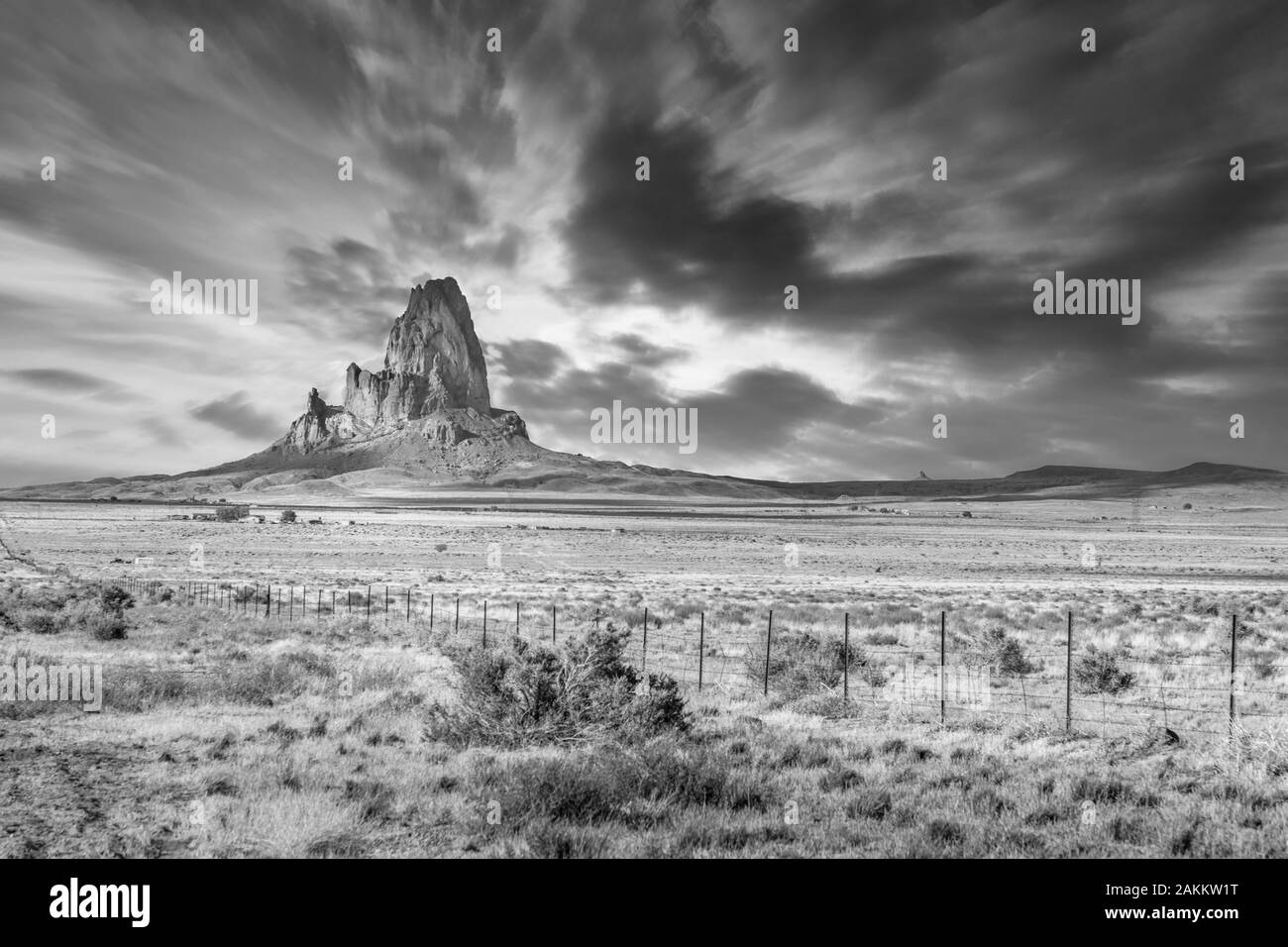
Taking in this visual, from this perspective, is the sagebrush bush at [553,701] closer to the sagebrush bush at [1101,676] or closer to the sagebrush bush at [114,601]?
the sagebrush bush at [1101,676]

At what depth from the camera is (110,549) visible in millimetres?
67625

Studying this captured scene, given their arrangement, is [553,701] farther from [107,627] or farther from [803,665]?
[107,627]

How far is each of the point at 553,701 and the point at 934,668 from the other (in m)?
12.2

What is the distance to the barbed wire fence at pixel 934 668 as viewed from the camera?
15852mm

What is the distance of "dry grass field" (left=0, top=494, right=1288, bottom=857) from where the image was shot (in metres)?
8.44

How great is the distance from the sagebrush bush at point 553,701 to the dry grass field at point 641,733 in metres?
0.05

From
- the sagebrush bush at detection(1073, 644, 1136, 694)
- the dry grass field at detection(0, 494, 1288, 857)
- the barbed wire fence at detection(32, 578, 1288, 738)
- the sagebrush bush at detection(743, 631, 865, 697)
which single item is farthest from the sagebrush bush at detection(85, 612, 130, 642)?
the sagebrush bush at detection(1073, 644, 1136, 694)

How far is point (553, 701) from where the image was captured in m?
13.3

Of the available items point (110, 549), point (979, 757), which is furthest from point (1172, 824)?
point (110, 549)

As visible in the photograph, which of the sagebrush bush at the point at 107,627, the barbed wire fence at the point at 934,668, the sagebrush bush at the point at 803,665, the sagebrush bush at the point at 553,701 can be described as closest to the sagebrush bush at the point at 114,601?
the sagebrush bush at the point at 107,627

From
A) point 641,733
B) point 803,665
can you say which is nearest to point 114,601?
point 803,665

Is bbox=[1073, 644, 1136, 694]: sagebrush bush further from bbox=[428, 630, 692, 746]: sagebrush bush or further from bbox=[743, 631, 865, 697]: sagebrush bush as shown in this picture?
bbox=[428, 630, 692, 746]: sagebrush bush

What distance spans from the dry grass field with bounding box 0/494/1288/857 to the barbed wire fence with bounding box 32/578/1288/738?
0.14 metres
